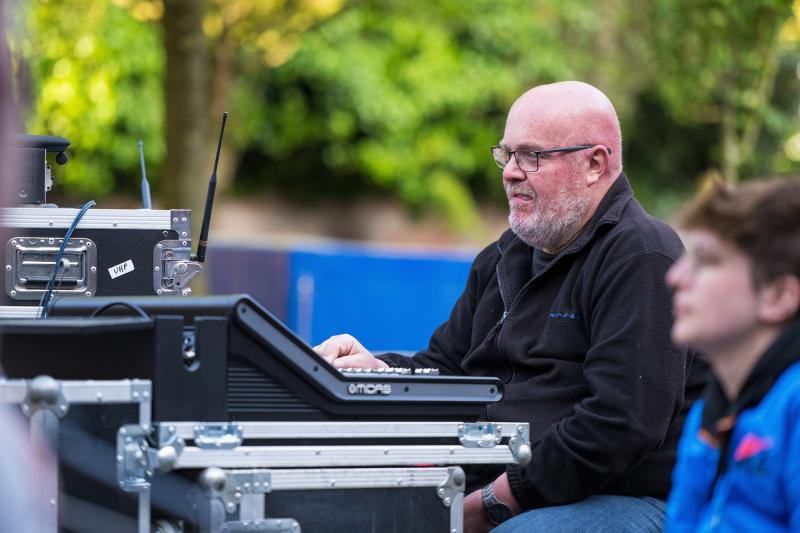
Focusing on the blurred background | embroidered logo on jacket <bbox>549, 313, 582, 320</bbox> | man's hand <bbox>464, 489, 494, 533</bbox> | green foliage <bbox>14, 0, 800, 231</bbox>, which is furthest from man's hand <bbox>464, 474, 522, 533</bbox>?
green foliage <bbox>14, 0, 800, 231</bbox>

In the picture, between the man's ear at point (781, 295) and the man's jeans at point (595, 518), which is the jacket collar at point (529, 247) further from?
the man's ear at point (781, 295)

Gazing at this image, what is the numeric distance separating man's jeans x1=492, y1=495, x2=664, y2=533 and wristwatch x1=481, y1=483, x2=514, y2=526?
0.08m

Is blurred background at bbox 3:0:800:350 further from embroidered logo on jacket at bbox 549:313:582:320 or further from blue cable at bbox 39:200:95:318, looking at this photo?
embroidered logo on jacket at bbox 549:313:582:320

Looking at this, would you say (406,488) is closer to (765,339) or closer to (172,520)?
(172,520)

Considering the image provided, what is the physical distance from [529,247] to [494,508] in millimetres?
915

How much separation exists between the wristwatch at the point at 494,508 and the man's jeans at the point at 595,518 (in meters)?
0.08

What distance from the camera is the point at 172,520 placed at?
270 centimetres

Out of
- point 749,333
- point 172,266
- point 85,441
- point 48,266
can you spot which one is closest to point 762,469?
point 749,333

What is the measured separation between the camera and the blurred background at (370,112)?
9.12m

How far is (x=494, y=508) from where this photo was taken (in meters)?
3.21

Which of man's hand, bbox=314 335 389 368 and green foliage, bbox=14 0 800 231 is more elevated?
green foliage, bbox=14 0 800 231

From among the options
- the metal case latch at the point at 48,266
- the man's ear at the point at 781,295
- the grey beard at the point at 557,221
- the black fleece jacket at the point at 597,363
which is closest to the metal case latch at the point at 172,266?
the metal case latch at the point at 48,266

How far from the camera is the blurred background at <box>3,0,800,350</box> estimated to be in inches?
359

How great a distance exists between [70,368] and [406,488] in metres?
0.82
